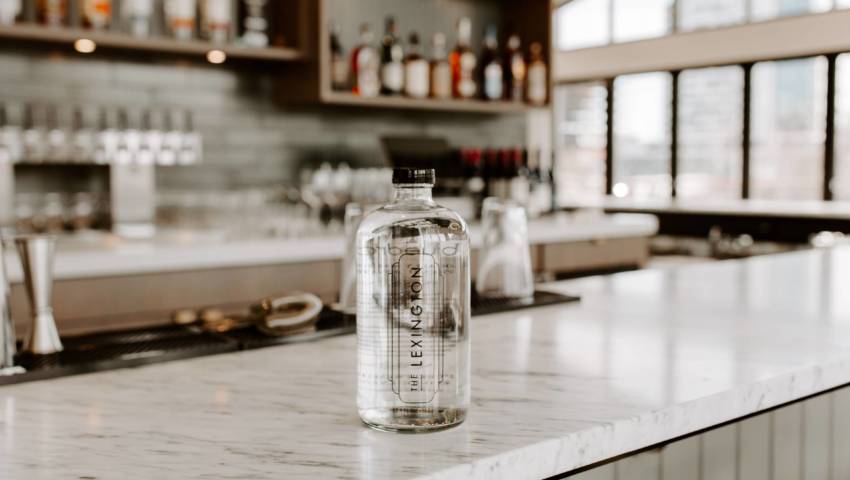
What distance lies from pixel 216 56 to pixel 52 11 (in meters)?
0.62

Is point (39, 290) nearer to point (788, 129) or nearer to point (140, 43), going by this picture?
point (140, 43)

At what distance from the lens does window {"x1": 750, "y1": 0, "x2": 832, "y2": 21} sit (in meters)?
5.28

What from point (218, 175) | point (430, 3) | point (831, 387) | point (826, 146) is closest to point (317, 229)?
point (218, 175)

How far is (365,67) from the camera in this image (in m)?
3.49

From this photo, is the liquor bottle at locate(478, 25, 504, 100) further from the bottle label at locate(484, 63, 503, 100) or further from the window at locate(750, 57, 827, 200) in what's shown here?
the window at locate(750, 57, 827, 200)

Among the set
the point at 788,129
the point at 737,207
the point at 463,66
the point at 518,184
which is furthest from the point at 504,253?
the point at 788,129

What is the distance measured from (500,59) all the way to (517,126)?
0.43 meters

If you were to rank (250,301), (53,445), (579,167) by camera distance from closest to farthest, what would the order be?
(53,445)
(250,301)
(579,167)

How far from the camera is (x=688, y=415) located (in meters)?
0.87

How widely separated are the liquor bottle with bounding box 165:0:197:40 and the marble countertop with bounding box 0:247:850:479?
7.03 ft

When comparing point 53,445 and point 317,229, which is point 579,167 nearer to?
point 317,229

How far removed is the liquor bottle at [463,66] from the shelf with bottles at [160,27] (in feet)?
2.72

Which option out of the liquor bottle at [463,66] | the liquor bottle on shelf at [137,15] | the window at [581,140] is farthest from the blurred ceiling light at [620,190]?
the liquor bottle on shelf at [137,15]

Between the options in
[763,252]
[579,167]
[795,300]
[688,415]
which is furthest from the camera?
[579,167]
